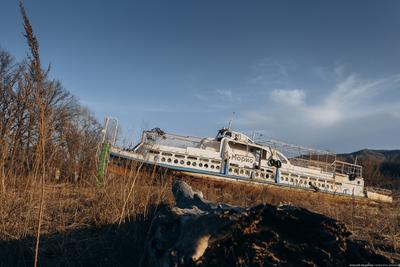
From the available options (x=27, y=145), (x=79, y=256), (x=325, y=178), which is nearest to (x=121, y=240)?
(x=79, y=256)

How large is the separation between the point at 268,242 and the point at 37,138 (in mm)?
2194

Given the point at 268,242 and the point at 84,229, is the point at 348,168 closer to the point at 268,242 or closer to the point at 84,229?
the point at 84,229

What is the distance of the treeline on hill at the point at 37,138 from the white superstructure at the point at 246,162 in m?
9.82

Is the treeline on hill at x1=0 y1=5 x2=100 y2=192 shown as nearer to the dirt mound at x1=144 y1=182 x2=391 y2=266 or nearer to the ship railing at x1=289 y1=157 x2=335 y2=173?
the dirt mound at x1=144 y1=182 x2=391 y2=266

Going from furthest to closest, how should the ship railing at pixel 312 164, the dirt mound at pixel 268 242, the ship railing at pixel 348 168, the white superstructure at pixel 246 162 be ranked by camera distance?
the ship railing at pixel 348 168 < the ship railing at pixel 312 164 < the white superstructure at pixel 246 162 < the dirt mound at pixel 268 242

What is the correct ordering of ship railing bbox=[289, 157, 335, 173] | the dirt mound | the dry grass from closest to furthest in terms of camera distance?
the dirt mound → the dry grass → ship railing bbox=[289, 157, 335, 173]

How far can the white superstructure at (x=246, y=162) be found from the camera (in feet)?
52.6

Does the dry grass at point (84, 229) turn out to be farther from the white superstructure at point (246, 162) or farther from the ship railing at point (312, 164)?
the ship railing at point (312, 164)

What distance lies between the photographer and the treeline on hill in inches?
68.9

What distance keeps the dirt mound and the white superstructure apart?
12.9 meters

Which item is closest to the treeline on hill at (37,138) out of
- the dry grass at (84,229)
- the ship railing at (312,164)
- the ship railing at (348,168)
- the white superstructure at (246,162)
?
the dry grass at (84,229)

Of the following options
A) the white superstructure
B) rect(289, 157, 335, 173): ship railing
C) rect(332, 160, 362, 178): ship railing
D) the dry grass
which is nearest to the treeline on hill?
the dry grass

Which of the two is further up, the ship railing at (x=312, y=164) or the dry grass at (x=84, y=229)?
the ship railing at (x=312, y=164)

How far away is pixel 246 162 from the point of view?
17.8m
